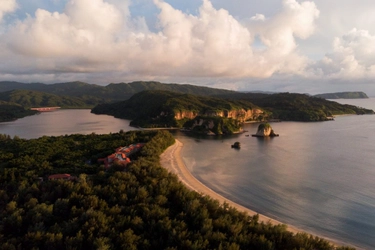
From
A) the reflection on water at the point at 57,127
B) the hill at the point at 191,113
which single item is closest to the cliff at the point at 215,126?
the hill at the point at 191,113

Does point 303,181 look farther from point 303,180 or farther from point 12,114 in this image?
point 12,114

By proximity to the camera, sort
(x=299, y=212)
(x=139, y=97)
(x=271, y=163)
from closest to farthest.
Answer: (x=299, y=212) → (x=271, y=163) → (x=139, y=97)

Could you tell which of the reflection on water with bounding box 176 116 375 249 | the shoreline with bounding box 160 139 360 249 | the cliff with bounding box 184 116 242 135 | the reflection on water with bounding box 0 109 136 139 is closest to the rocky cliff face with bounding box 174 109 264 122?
the cliff with bounding box 184 116 242 135

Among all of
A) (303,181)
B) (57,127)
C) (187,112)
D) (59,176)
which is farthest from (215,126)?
(59,176)

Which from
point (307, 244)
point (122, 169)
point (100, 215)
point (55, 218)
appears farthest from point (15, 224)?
point (307, 244)

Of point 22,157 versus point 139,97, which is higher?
point 139,97

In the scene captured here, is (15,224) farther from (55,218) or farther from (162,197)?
(162,197)
